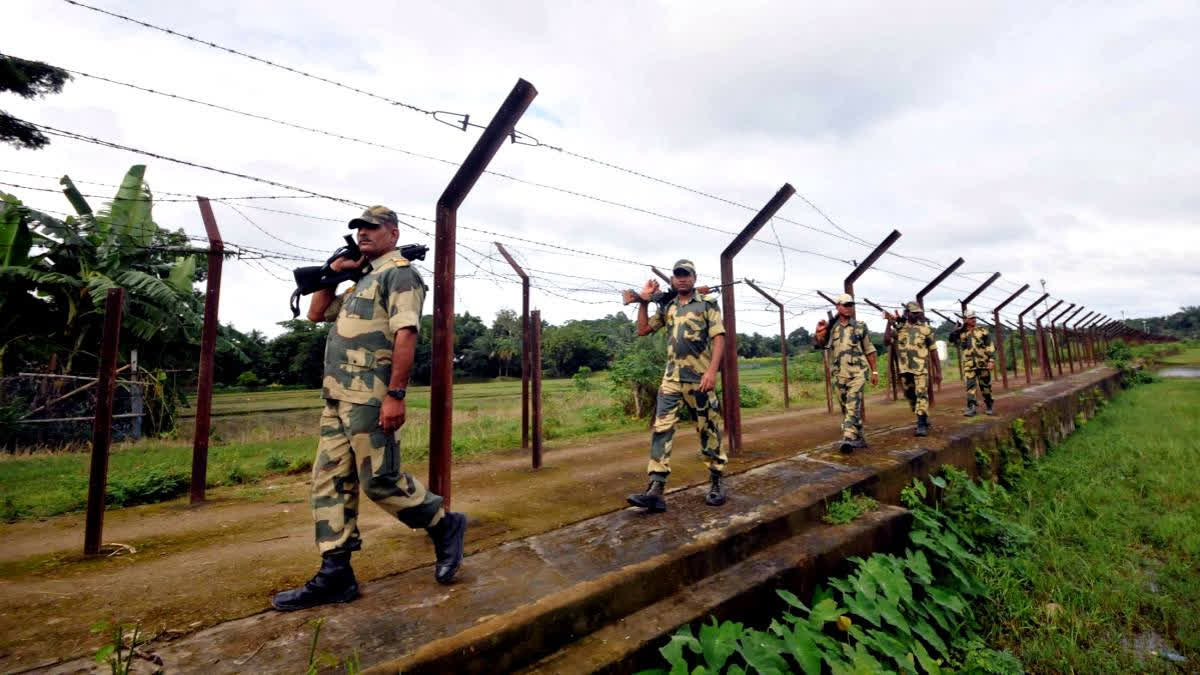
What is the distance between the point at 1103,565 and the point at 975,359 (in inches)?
205

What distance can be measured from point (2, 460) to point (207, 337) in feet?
24.1

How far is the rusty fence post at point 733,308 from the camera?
19.0ft

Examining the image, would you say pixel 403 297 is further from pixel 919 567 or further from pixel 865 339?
pixel 865 339

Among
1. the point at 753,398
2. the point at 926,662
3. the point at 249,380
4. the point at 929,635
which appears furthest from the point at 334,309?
the point at 249,380

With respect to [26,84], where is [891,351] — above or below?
below

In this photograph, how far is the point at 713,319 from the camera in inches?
155

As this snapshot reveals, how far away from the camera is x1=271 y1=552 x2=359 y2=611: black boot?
223cm

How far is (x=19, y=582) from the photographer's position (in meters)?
2.78

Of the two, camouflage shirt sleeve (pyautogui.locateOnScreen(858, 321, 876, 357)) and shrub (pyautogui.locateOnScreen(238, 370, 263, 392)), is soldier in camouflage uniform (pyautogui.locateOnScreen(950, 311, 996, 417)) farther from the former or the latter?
shrub (pyautogui.locateOnScreen(238, 370, 263, 392))

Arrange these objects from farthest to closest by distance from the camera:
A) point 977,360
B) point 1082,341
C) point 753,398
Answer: point 1082,341 < point 753,398 < point 977,360

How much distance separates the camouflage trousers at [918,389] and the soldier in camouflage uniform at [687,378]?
4.02 metres

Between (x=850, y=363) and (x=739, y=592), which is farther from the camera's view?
(x=850, y=363)

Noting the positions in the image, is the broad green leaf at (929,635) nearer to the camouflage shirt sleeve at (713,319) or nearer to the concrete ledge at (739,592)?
the concrete ledge at (739,592)

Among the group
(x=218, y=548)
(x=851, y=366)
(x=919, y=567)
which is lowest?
(x=919, y=567)
